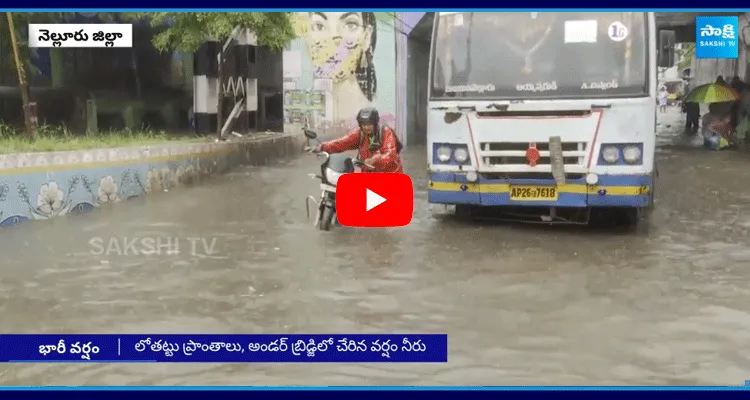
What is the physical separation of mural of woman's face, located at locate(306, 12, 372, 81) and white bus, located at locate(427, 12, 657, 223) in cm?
55

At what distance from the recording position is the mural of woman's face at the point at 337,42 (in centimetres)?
299

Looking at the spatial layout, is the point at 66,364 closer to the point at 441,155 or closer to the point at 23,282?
the point at 23,282

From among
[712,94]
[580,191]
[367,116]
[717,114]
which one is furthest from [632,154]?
[367,116]

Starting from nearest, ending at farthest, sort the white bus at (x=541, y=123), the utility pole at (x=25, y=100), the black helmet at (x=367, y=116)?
the utility pole at (x=25, y=100) → the black helmet at (x=367, y=116) → the white bus at (x=541, y=123)

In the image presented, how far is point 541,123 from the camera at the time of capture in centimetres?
451

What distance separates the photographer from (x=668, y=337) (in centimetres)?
333

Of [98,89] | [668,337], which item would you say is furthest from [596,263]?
[98,89]

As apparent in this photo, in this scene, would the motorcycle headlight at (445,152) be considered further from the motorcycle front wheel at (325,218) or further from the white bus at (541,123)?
the motorcycle front wheel at (325,218)

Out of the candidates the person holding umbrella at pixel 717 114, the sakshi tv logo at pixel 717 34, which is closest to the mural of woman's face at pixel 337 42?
the sakshi tv logo at pixel 717 34

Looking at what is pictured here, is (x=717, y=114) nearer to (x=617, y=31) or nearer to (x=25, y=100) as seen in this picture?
(x=617, y=31)

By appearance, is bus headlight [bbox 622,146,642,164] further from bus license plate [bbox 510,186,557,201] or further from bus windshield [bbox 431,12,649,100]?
bus license plate [bbox 510,186,557,201]

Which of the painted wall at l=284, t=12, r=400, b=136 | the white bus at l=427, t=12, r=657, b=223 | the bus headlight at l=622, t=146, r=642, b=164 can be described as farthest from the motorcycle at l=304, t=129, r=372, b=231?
the bus headlight at l=622, t=146, r=642, b=164

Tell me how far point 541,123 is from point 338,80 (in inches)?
50.8

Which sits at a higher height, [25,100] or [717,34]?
[717,34]
